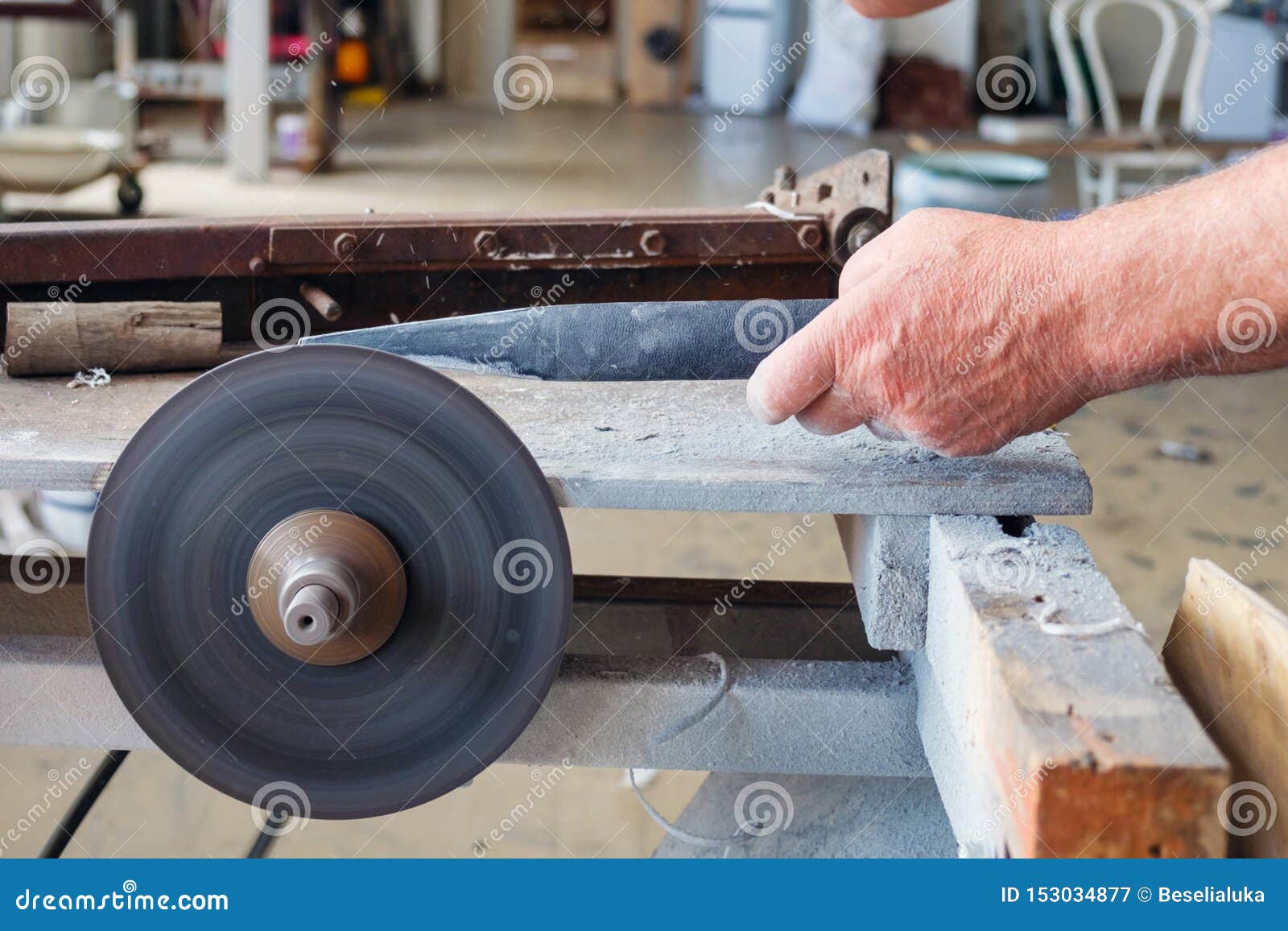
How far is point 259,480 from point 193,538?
0.26 feet

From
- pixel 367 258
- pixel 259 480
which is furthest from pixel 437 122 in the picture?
pixel 259 480

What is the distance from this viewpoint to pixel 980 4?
9.44 metres

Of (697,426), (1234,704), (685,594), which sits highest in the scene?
(697,426)

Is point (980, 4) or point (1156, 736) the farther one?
point (980, 4)

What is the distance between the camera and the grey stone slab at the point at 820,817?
1439 mm

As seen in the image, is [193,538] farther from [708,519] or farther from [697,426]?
[708,519]
